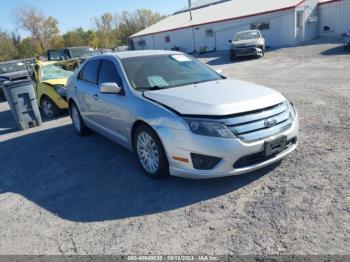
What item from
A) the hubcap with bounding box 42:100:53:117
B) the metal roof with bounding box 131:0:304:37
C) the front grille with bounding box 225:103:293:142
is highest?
the metal roof with bounding box 131:0:304:37

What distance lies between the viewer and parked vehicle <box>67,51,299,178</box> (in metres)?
3.68

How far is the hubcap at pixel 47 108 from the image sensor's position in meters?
9.38

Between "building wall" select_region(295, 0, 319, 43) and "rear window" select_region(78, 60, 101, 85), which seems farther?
"building wall" select_region(295, 0, 319, 43)

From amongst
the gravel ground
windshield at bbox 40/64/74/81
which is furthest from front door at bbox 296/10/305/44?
the gravel ground

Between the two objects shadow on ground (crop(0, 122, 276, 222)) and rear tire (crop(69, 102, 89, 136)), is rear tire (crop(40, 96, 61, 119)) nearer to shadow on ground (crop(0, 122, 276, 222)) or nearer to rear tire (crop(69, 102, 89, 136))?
rear tire (crop(69, 102, 89, 136))

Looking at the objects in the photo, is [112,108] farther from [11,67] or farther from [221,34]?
[221,34]

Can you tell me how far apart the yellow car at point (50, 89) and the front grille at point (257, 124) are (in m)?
6.66

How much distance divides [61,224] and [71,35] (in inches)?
2812

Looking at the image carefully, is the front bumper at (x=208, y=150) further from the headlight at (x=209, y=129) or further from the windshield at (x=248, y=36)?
the windshield at (x=248, y=36)

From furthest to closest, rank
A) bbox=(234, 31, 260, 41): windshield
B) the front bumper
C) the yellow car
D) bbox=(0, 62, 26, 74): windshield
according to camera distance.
Answer: bbox=(234, 31, 260, 41): windshield < bbox=(0, 62, 26, 74): windshield < the yellow car < the front bumper

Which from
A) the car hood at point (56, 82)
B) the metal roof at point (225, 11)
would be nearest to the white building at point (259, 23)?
the metal roof at point (225, 11)

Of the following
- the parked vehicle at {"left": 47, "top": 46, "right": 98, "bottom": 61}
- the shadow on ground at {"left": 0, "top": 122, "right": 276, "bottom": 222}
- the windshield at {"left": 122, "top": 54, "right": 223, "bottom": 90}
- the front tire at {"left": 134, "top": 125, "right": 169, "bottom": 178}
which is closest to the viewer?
the shadow on ground at {"left": 0, "top": 122, "right": 276, "bottom": 222}

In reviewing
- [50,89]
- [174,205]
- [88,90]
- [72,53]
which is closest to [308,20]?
[72,53]

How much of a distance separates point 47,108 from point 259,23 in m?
19.7
